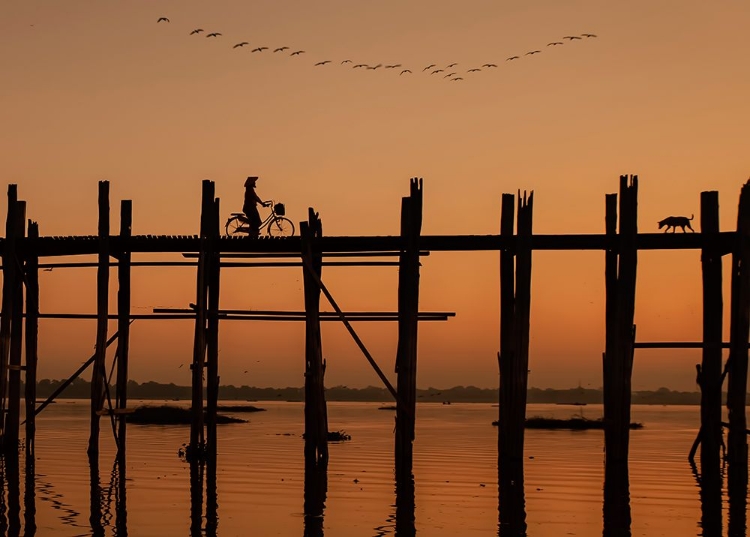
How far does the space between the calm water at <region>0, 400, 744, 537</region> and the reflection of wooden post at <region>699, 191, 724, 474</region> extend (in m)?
0.74

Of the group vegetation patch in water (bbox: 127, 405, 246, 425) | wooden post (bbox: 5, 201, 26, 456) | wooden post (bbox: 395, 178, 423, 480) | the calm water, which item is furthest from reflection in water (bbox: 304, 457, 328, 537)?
vegetation patch in water (bbox: 127, 405, 246, 425)

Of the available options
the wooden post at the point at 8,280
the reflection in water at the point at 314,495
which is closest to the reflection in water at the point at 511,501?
the reflection in water at the point at 314,495

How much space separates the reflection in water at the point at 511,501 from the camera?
15.6 meters

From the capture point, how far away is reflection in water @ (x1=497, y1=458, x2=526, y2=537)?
15.6 metres

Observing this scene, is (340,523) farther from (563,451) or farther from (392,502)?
(563,451)

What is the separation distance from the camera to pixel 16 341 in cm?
2259

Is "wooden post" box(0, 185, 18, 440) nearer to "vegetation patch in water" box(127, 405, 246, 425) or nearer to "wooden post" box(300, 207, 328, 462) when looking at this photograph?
Answer: "wooden post" box(300, 207, 328, 462)

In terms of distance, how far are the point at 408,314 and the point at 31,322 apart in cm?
831

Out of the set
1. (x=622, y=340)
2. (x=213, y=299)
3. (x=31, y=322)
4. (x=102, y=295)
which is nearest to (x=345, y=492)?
(x=213, y=299)

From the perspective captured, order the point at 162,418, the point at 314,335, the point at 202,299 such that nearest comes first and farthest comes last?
the point at 314,335
the point at 202,299
the point at 162,418

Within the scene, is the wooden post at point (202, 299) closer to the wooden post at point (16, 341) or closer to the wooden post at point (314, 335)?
the wooden post at point (314, 335)

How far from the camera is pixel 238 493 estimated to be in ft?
63.1

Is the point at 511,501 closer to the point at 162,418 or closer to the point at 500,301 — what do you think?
the point at 500,301

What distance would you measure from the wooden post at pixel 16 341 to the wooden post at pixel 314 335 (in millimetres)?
6002
